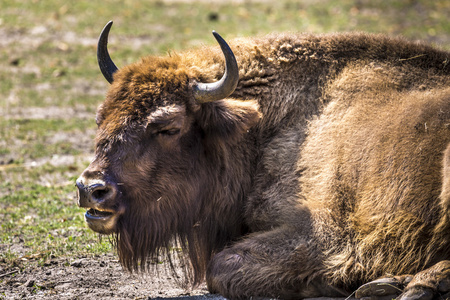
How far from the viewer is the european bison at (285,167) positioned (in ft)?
14.7

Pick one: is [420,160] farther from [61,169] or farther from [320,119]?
[61,169]

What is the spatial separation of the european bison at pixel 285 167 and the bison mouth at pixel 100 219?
0.04ft

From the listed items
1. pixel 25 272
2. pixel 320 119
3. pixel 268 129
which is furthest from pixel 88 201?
pixel 320 119

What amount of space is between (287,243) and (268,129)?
1115 mm

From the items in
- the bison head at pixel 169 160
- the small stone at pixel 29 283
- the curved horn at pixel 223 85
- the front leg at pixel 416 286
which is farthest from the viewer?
the small stone at pixel 29 283

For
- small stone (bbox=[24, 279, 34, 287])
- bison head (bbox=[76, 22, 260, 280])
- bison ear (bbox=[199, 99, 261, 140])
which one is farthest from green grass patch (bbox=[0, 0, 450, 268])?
bison ear (bbox=[199, 99, 261, 140])

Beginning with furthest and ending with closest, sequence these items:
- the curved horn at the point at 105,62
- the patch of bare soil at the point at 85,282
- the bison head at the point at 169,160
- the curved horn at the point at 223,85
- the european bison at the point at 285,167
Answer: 1. the curved horn at the point at 105,62
2. the patch of bare soil at the point at 85,282
3. the curved horn at the point at 223,85
4. the bison head at the point at 169,160
5. the european bison at the point at 285,167

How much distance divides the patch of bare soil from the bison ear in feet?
4.36

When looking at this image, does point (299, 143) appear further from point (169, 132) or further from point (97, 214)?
point (97, 214)

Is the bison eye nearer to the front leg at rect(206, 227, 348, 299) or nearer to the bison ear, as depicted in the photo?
the bison ear

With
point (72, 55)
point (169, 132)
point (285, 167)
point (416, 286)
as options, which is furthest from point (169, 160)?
point (72, 55)

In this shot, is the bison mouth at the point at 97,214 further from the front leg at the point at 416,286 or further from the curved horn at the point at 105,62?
the front leg at the point at 416,286

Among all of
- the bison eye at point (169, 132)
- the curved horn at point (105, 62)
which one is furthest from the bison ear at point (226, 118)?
the curved horn at point (105, 62)

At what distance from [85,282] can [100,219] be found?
85 cm
